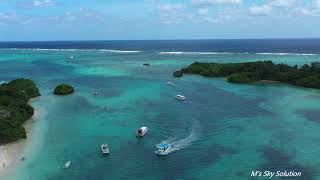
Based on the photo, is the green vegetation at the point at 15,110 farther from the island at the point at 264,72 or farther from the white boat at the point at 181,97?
the island at the point at 264,72

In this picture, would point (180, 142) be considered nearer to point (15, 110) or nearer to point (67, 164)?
point (67, 164)

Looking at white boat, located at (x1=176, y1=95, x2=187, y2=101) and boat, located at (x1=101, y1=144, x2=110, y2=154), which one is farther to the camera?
white boat, located at (x1=176, y1=95, x2=187, y2=101)

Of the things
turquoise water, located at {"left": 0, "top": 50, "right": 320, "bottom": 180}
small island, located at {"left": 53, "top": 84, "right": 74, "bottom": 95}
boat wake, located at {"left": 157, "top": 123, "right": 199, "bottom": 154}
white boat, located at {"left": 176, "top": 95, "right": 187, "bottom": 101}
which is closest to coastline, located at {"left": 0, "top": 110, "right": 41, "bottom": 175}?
turquoise water, located at {"left": 0, "top": 50, "right": 320, "bottom": 180}

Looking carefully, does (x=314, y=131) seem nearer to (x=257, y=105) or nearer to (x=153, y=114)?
(x=257, y=105)

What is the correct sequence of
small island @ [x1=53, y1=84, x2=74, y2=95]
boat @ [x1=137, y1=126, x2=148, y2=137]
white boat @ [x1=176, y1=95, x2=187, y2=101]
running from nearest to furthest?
boat @ [x1=137, y1=126, x2=148, y2=137] < white boat @ [x1=176, y1=95, x2=187, y2=101] < small island @ [x1=53, y1=84, x2=74, y2=95]

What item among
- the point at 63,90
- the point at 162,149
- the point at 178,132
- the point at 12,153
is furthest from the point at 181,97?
the point at 12,153

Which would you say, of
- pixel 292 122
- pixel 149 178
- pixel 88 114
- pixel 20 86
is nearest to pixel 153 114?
pixel 88 114

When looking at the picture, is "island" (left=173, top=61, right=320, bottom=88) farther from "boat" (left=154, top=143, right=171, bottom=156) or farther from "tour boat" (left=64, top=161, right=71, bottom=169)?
"tour boat" (left=64, top=161, right=71, bottom=169)

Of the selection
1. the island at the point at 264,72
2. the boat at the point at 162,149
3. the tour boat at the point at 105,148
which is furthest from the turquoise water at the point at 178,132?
the island at the point at 264,72
